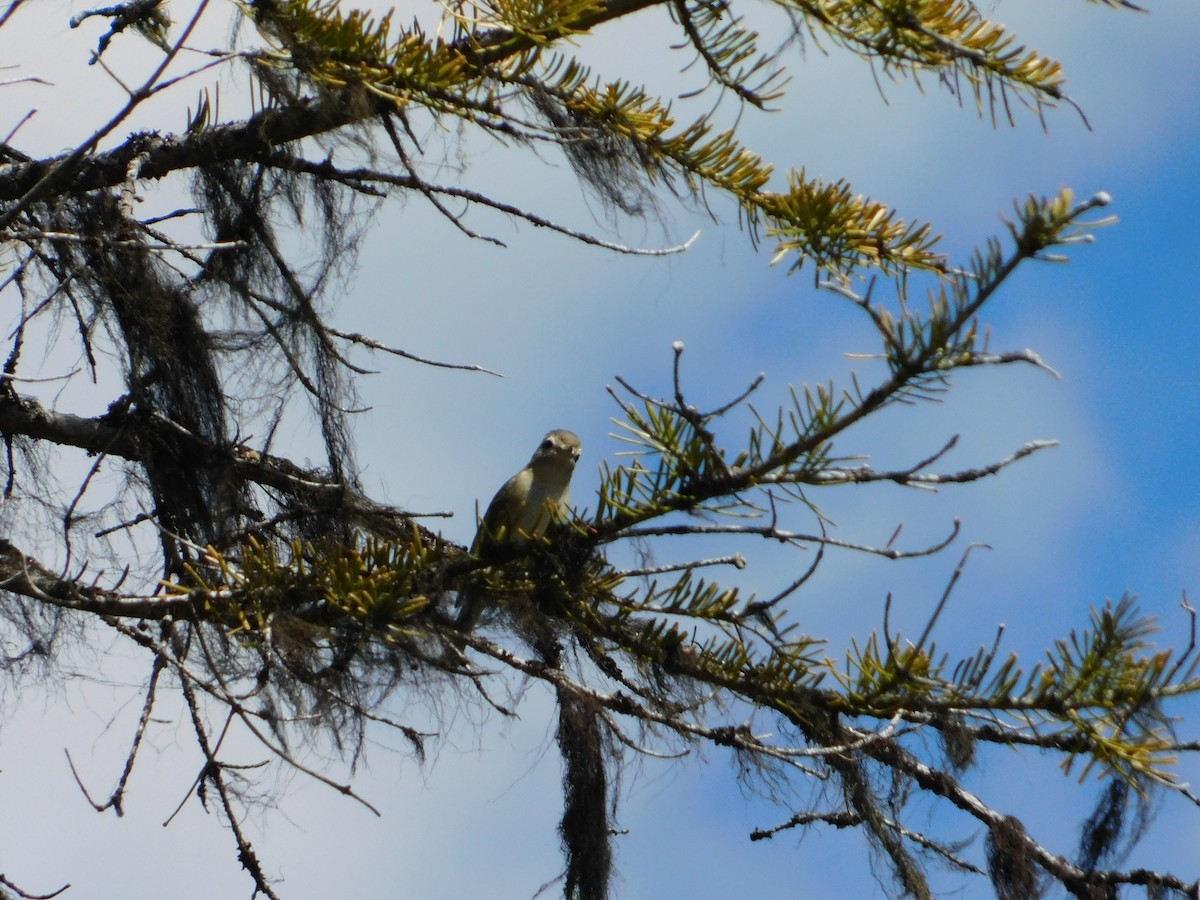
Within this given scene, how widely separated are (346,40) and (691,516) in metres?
1.69

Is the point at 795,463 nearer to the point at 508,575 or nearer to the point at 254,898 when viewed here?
the point at 508,575

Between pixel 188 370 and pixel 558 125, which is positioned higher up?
pixel 558 125

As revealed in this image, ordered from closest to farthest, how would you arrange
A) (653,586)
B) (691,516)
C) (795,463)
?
(795,463), (691,516), (653,586)

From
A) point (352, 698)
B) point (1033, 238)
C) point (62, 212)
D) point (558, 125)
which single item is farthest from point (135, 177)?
point (1033, 238)

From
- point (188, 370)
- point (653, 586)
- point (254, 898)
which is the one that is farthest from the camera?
point (188, 370)

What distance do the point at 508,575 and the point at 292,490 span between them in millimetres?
1595

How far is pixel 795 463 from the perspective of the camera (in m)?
2.19

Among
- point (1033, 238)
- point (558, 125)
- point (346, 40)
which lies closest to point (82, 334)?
point (346, 40)

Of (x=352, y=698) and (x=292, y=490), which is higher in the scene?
(x=292, y=490)

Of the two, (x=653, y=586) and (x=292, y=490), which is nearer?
(x=653, y=586)

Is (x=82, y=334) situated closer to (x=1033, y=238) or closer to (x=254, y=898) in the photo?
(x=254, y=898)

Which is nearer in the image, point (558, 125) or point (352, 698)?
point (352, 698)

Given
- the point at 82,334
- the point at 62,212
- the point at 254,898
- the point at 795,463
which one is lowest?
the point at 254,898

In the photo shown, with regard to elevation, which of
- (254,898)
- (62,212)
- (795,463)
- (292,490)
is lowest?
(254,898)
